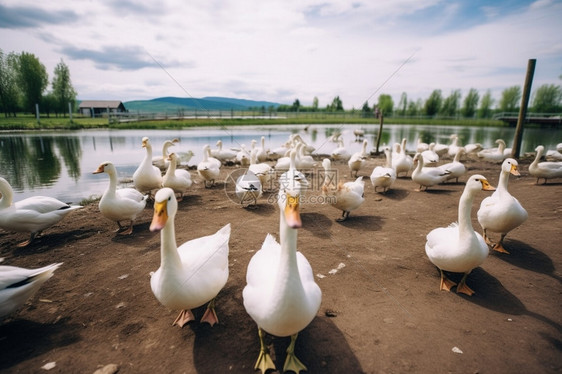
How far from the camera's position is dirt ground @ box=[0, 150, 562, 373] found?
3.19 metres

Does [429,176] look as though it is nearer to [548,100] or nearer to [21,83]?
[21,83]

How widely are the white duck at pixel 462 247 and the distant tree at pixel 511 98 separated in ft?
311

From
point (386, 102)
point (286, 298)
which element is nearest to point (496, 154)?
point (286, 298)

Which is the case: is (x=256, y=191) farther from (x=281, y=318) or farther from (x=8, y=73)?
(x=8, y=73)

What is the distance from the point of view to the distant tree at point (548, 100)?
2484 inches

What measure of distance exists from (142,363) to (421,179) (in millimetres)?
11093

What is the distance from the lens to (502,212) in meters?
5.57

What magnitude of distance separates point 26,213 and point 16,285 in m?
3.13

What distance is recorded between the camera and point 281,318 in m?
2.80

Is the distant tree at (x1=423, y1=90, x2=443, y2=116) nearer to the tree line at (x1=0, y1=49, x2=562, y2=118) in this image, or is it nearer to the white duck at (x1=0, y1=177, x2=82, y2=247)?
the tree line at (x1=0, y1=49, x2=562, y2=118)

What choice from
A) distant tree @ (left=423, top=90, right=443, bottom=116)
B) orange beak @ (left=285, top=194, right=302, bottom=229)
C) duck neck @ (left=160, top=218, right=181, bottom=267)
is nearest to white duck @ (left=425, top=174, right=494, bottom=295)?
orange beak @ (left=285, top=194, right=302, bottom=229)

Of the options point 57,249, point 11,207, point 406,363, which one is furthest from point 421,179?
point 11,207

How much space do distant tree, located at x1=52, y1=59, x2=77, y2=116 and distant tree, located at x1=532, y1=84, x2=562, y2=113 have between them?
11267 centimetres

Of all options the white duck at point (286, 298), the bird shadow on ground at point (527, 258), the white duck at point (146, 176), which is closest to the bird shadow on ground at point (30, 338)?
the white duck at point (286, 298)
